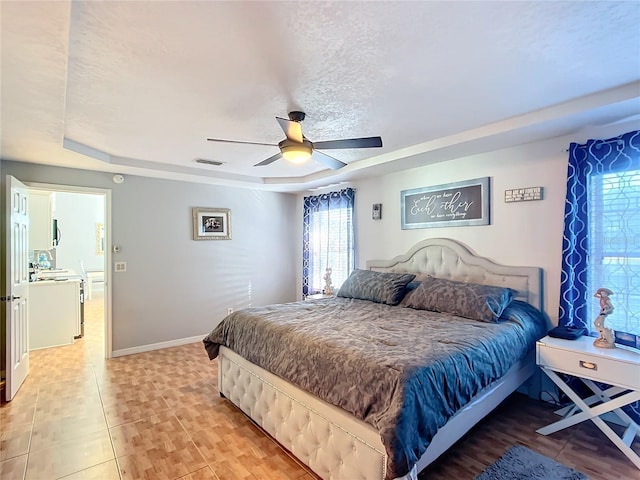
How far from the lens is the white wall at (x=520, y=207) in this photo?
2898 mm

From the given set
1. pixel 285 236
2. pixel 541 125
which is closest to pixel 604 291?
pixel 541 125

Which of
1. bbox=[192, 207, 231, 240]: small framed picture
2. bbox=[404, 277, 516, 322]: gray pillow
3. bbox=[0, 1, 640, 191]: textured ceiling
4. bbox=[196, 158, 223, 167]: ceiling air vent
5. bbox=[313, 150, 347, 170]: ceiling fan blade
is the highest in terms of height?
bbox=[0, 1, 640, 191]: textured ceiling

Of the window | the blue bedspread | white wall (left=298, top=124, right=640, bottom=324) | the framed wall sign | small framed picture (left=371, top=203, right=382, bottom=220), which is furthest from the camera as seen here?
small framed picture (left=371, top=203, right=382, bottom=220)

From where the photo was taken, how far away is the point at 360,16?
146cm

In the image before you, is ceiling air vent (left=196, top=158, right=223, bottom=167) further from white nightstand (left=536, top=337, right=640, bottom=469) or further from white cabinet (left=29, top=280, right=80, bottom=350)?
white nightstand (left=536, top=337, right=640, bottom=469)

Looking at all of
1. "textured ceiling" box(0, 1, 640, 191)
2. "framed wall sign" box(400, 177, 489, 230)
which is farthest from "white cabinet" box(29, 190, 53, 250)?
"framed wall sign" box(400, 177, 489, 230)

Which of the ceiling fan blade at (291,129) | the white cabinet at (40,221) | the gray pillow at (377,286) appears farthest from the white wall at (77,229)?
the ceiling fan blade at (291,129)

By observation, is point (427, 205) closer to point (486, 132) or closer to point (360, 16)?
point (486, 132)

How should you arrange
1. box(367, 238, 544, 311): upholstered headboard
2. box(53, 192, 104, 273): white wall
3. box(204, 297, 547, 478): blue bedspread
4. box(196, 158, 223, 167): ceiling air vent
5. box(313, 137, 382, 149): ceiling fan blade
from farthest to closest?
1. box(53, 192, 104, 273): white wall
2. box(196, 158, 223, 167): ceiling air vent
3. box(367, 238, 544, 311): upholstered headboard
4. box(313, 137, 382, 149): ceiling fan blade
5. box(204, 297, 547, 478): blue bedspread

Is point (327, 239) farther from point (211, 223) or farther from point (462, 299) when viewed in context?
point (462, 299)

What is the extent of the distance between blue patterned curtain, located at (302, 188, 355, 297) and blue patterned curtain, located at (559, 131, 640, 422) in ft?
8.41

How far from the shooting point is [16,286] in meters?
3.12

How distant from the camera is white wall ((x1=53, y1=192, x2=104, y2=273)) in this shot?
852cm

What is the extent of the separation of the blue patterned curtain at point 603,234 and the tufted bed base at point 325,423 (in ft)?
2.23
